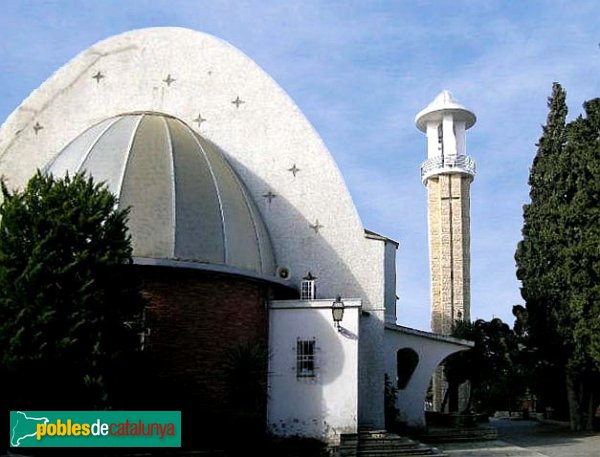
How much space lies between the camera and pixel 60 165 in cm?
1908

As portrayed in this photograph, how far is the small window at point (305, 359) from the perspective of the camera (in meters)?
18.1

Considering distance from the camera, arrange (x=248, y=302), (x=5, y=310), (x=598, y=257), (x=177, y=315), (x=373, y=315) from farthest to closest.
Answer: (x=598, y=257)
(x=373, y=315)
(x=248, y=302)
(x=177, y=315)
(x=5, y=310)

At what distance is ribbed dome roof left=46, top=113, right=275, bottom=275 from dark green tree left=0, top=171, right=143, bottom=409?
3223mm

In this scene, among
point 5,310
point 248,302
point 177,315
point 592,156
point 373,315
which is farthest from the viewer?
point 592,156

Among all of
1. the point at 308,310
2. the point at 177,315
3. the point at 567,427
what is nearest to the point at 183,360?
the point at 177,315

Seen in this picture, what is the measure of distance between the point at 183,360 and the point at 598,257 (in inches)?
519

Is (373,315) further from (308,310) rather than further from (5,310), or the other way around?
(5,310)

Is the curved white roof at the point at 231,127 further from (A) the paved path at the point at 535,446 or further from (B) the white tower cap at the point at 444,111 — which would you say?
(B) the white tower cap at the point at 444,111

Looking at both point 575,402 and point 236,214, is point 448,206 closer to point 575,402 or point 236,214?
point 575,402

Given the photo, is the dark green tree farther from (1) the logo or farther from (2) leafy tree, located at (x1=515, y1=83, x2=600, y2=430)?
(2) leafy tree, located at (x1=515, y1=83, x2=600, y2=430)

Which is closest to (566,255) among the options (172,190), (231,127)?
(231,127)

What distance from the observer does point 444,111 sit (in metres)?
38.9

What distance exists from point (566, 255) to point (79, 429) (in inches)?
660

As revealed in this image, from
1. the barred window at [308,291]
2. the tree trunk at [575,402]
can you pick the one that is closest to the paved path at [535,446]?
the tree trunk at [575,402]
